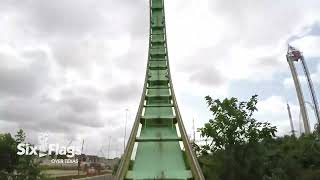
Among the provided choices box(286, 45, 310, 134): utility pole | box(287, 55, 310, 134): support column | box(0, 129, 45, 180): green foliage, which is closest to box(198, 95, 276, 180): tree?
box(0, 129, 45, 180): green foliage

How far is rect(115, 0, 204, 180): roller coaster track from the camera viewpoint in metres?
10.4

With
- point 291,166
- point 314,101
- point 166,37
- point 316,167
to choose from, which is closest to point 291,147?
point 316,167

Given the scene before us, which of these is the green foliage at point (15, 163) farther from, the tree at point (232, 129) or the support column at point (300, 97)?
the support column at point (300, 97)

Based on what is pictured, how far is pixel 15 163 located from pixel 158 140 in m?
15.8

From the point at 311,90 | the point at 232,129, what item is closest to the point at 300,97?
the point at 311,90

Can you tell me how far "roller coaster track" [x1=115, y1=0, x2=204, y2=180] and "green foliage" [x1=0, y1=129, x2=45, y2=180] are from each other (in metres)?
7.90

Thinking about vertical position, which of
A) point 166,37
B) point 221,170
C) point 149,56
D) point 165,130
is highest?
point 166,37

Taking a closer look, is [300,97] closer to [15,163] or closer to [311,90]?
[311,90]

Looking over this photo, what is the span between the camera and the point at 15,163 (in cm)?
2475

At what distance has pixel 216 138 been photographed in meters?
17.0

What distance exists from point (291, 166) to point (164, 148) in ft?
49.5

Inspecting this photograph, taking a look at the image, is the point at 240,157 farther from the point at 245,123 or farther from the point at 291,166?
the point at 291,166

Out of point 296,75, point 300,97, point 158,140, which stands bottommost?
point 158,140

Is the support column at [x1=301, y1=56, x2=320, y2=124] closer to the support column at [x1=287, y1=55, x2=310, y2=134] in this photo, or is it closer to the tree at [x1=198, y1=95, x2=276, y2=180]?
the support column at [x1=287, y1=55, x2=310, y2=134]
